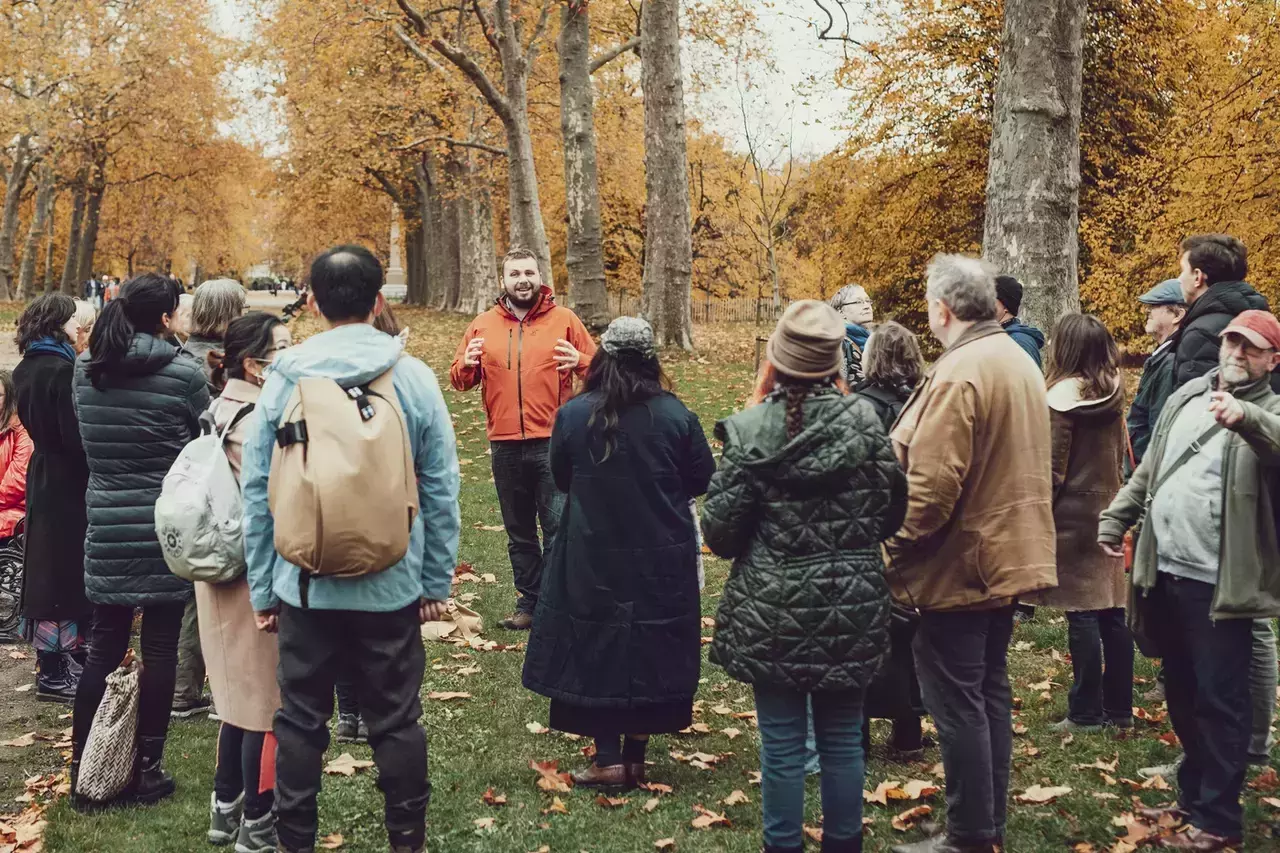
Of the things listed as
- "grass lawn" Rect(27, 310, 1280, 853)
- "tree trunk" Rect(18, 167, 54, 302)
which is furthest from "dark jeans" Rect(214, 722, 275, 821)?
"tree trunk" Rect(18, 167, 54, 302)

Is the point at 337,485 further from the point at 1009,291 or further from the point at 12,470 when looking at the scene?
the point at 12,470

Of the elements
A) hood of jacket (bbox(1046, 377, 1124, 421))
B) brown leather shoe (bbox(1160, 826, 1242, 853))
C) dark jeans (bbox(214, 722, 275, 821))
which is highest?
hood of jacket (bbox(1046, 377, 1124, 421))

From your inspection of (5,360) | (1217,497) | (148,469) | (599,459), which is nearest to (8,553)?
(148,469)

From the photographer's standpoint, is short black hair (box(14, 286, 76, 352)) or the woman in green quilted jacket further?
short black hair (box(14, 286, 76, 352))

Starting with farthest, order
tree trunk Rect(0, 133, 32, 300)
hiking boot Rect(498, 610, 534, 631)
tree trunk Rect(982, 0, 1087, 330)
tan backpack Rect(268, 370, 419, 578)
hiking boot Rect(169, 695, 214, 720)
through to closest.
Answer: tree trunk Rect(0, 133, 32, 300) < tree trunk Rect(982, 0, 1087, 330) < hiking boot Rect(498, 610, 534, 631) < hiking boot Rect(169, 695, 214, 720) < tan backpack Rect(268, 370, 419, 578)

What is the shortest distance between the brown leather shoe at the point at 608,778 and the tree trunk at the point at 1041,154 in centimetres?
590

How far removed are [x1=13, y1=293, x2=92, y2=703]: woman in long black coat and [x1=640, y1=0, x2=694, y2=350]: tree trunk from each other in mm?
16380

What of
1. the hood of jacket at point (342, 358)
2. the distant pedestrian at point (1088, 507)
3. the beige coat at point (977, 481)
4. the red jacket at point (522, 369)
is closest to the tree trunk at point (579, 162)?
the red jacket at point (522, 369)

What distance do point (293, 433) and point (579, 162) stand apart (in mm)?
17302

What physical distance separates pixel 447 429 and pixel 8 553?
4.62 meters

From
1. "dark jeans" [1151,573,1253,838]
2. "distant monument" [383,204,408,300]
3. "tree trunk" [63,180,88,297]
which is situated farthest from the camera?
"distant monument" [383,204,408,300]

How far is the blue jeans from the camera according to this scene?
3.94m

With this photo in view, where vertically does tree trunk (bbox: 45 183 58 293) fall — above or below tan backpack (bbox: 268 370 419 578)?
above

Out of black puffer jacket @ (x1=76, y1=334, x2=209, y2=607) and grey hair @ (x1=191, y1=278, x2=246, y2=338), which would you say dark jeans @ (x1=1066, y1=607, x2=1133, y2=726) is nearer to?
black puffer jacket @ (x1=76, y1=334, x2=209, y2=607)
